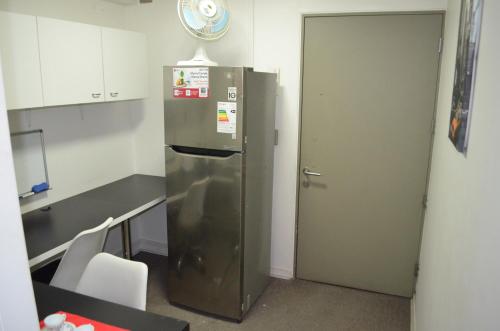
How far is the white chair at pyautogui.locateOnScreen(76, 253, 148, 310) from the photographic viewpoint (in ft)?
5.56

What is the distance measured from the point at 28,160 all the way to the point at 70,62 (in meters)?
0.73

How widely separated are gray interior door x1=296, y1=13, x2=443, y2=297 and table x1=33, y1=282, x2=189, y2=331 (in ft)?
5.93

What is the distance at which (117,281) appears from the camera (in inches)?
70.1

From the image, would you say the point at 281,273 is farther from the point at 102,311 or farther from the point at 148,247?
the point at 102,311

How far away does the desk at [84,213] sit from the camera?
2.11m

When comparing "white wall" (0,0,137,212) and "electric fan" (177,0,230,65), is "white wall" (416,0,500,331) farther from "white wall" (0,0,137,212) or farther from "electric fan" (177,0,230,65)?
"white wall" (0,0,137,212)

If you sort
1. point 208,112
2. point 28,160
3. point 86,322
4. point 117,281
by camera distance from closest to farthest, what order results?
point 86,322, point 117,281, point 208,112, point 28,160

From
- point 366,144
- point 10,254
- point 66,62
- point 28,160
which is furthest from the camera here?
point 366,144

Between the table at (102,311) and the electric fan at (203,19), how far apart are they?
1.55 m

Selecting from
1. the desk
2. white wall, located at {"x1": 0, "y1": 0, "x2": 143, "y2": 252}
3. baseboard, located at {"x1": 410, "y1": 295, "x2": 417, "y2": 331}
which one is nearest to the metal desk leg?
the desk

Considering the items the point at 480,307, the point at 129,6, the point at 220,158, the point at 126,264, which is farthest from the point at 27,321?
the point at 129,6

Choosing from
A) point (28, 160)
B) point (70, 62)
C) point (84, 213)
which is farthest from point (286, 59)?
point (28, 160)

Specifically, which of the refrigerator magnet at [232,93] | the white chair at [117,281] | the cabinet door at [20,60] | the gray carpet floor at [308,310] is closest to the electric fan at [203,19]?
the refrigerator magnet at [232,93]

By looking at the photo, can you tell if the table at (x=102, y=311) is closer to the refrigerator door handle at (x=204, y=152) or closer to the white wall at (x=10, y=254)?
the white wall at (x=10, y=254)
